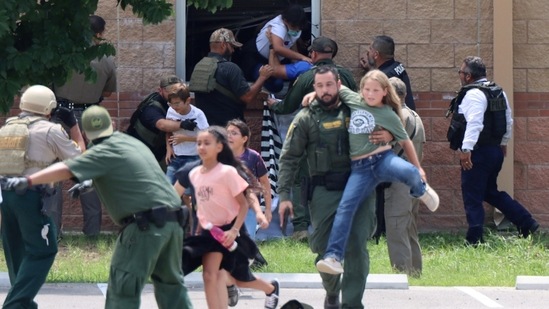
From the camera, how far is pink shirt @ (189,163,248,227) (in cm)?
899

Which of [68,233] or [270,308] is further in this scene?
[68,233]

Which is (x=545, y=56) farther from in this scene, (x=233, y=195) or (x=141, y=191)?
(x=141, y=191)

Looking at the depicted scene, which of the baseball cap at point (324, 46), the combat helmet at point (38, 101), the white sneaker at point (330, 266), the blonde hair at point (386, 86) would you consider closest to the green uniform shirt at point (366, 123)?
the blonde hair at point (386, 86)

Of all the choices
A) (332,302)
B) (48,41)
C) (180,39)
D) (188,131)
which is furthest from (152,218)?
(180,39)

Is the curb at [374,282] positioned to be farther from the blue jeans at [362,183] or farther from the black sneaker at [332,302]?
the blue jeans at [362,183]

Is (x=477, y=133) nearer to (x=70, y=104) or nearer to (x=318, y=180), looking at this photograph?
(x=318, y=180)

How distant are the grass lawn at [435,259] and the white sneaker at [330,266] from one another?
2.48 m

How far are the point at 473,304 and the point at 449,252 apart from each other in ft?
8.97

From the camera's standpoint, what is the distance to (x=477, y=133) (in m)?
13.1

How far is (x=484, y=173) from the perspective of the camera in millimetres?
13383

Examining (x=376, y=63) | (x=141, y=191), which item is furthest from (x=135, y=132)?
(x=141, y=191)

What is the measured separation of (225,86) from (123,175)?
18.7 feet

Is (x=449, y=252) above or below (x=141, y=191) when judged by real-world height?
below

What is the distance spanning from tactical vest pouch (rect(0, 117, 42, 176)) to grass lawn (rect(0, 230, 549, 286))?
87.3 inches
